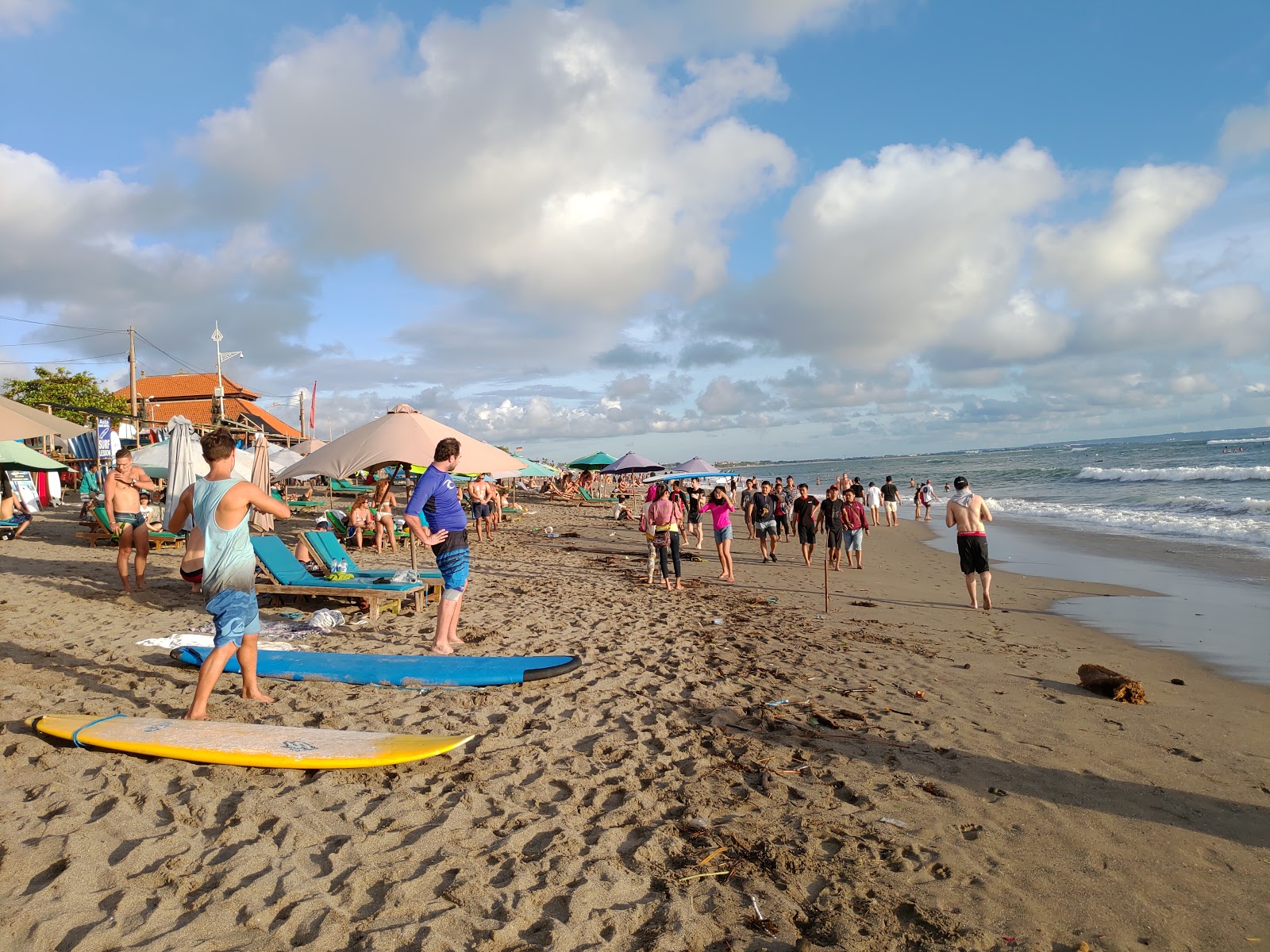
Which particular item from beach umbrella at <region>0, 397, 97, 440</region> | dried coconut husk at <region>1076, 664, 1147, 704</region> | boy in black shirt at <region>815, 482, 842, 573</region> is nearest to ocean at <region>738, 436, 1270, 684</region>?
dried coconut husk at <region>1076, 664, 1147, 704</region>

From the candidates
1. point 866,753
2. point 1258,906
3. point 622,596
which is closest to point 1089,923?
point 1258,906

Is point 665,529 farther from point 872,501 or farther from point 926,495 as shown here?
point 926,495

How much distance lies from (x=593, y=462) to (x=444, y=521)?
1027 inches

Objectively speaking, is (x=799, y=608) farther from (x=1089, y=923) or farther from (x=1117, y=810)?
(x=1089, y=923)

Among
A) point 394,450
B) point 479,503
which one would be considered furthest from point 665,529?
point 479,503

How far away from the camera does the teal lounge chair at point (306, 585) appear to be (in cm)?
764

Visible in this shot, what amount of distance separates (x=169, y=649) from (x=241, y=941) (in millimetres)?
4518

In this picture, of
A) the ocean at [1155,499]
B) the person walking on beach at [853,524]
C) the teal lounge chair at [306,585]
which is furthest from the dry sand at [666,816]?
the ocean at [1155,499]

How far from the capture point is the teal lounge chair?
764cm

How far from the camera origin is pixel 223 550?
14.3 feet

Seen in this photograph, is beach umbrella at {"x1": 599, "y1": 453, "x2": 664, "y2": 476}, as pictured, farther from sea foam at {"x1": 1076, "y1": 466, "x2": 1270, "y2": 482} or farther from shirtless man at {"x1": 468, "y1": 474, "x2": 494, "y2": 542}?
sea foam at {"x1": 1076, "y1": 466, "x2": 1270, "y2": 482}

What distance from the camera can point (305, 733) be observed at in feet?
13.2

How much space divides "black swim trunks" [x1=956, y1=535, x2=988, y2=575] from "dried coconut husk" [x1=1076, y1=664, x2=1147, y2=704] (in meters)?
3.33

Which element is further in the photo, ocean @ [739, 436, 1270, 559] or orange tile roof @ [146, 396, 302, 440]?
orange tile roof @ [146, 396, 302, 440]
